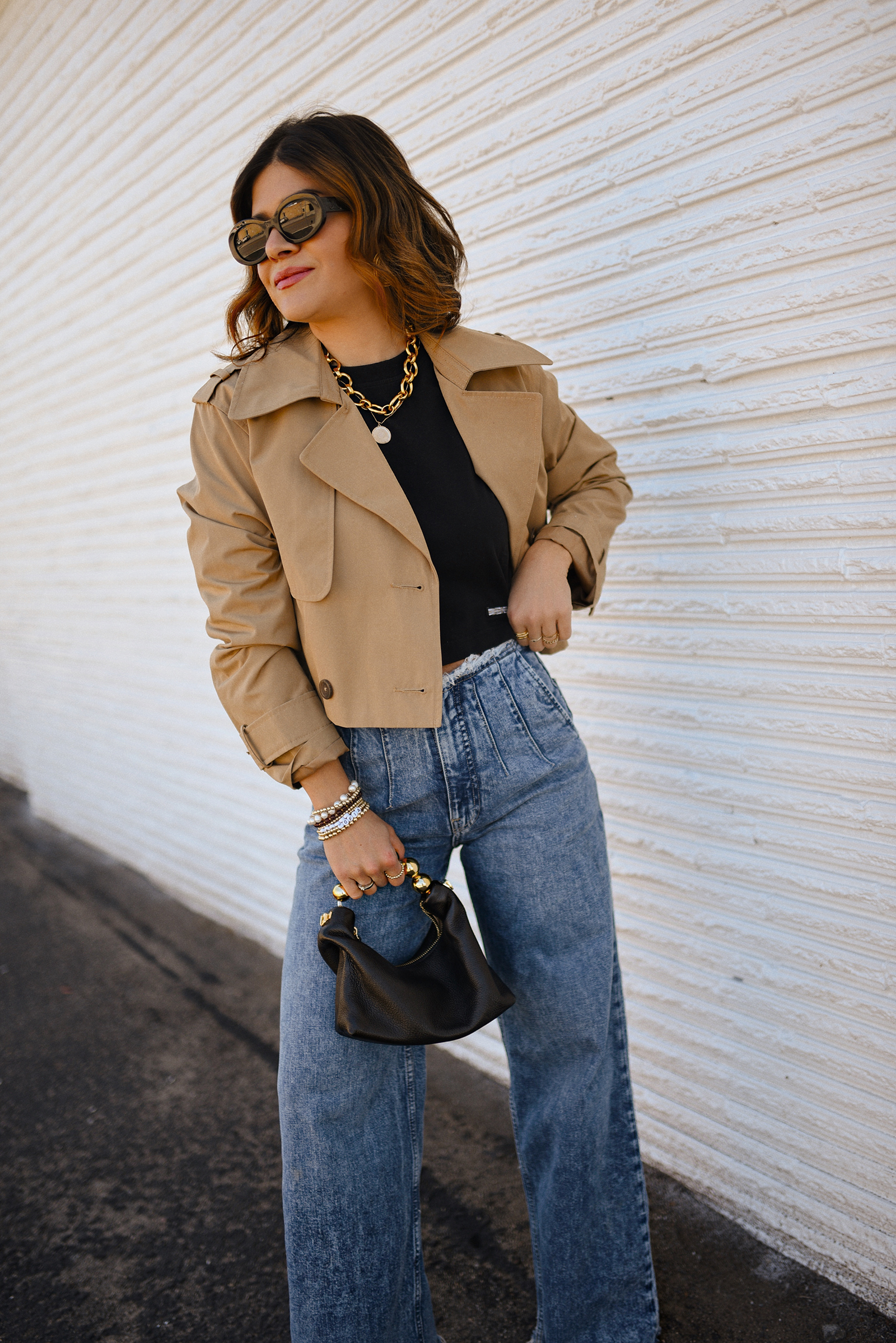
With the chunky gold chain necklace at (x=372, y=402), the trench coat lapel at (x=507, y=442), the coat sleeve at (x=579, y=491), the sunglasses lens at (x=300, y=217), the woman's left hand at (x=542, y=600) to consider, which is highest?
the sunglasses lens at (x=300, y=217)

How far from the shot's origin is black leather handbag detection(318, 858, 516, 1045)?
1.30 meters

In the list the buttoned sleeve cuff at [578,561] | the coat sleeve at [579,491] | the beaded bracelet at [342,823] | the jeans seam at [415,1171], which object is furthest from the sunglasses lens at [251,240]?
the jeans seam at [415,1171]

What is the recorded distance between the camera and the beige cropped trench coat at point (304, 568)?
135cm

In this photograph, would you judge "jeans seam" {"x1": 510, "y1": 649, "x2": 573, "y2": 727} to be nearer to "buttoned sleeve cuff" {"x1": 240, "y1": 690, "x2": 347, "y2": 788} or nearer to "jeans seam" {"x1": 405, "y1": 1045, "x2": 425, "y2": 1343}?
"buttoned sleeve cuff" {"x1": 240, "y1": 690, "x2": 347, "y2": 788}

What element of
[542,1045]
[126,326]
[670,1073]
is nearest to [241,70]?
[126,326]

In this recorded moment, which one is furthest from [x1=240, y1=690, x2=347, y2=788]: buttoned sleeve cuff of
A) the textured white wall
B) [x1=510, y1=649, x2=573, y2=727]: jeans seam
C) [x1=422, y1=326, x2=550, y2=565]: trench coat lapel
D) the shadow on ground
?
the shadow on ground

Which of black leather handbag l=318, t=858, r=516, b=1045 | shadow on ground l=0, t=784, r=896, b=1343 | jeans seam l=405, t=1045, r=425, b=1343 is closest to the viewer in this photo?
black leather handbag l=318, t=858, r=516, b=1045

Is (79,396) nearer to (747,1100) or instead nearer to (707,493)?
(707,493)

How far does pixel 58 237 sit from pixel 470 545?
12.5 ft

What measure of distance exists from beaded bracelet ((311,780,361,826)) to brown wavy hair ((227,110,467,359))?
748 mm

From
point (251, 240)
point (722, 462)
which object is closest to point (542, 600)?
point (722, 462)

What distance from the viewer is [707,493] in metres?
1.88

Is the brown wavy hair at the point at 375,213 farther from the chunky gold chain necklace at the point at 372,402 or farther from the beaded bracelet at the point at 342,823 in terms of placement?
the beaded bracelet at the point at 342,823

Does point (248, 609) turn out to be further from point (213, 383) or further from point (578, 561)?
point (578, 561)
